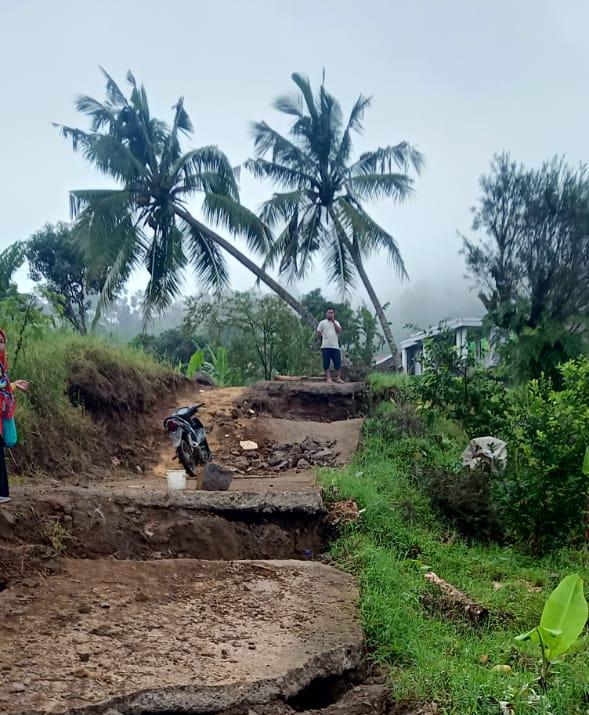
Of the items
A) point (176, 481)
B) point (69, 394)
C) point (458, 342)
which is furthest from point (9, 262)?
point (458, 342)

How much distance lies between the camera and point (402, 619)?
3857 millimetres

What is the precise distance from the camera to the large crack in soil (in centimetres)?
303

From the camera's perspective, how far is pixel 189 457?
738cm

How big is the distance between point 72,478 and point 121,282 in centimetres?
869

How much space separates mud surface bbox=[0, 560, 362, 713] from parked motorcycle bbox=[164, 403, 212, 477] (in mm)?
2620

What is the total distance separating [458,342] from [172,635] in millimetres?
13630

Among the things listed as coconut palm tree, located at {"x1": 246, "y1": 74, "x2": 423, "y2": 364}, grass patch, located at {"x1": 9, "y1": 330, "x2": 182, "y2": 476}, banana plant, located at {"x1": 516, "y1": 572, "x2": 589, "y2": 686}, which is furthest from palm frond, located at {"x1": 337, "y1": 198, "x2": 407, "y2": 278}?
banana plant, located at {"x1": 516, "y1": 572, "x2": 589, "y2": 686}

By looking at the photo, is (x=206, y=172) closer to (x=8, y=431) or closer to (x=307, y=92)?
(x=307, y=92)

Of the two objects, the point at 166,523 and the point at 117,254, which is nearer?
the point at 166,523

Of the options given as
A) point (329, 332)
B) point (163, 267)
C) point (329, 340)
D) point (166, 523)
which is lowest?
point (166, 523)

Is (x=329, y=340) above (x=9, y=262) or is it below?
below

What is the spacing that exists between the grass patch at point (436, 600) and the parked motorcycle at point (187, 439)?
174 cm

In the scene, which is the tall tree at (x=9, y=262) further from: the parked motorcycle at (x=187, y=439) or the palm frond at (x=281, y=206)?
the palm frond at (x=281, y=206)

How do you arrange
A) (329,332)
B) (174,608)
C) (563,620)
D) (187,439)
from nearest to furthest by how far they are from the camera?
(563,620)
(174,608)
(187,439)
(329,332)
